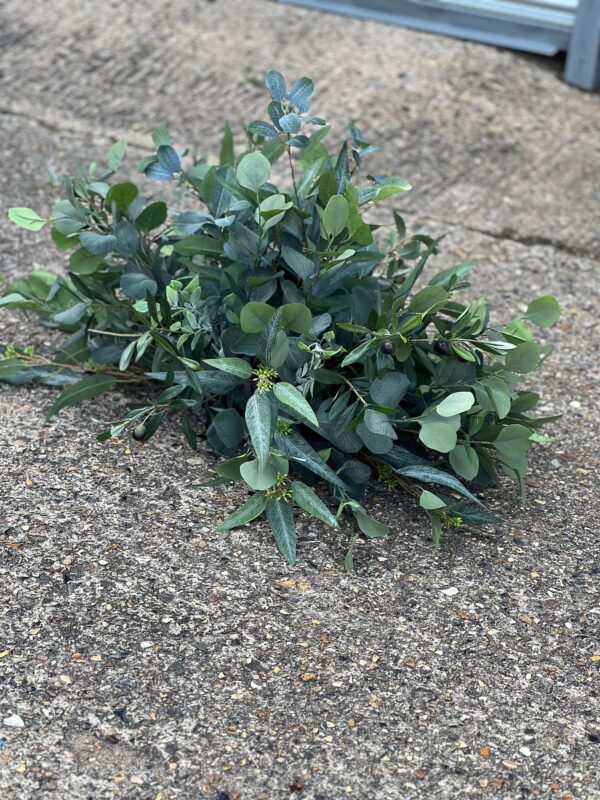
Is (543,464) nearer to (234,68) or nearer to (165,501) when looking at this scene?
(165,501)

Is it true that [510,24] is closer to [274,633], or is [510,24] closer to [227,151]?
[227,151]

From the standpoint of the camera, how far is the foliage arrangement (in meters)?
1.97

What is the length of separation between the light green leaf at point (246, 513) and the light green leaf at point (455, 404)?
1.29 feet

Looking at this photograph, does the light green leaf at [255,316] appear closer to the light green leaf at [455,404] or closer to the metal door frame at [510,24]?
the light green leaf at [455,404]

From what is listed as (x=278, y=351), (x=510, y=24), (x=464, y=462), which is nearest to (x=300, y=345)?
(x=278, y=351)

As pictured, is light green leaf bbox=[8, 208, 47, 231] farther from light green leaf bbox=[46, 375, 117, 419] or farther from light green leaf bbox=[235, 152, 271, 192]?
light green leaf bbox=[235, 152, 271, 192]

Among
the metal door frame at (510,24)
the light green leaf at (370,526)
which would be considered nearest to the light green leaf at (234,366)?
the light green leaf at (370,526)

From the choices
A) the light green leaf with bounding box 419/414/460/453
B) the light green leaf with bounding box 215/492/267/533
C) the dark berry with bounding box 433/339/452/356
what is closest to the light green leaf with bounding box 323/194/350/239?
the dark berry with bounding box 433/339/452/356

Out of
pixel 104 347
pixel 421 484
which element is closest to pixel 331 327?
pixel 421 484

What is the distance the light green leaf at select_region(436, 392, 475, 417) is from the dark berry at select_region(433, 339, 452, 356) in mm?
135

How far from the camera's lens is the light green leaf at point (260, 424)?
1.87m

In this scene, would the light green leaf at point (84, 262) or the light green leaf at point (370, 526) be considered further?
the light green leaf at point (84, 262)

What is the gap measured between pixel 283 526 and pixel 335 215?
0.62m

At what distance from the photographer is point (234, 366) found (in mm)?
1950
